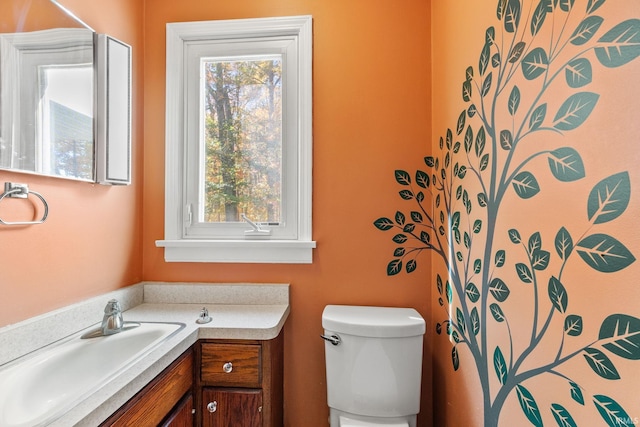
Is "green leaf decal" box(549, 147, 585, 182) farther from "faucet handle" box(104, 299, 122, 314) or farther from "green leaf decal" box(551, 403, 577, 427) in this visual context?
"faucet handle" box(104, 299, 122, 314)

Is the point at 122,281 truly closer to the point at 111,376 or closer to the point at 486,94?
the point at 111,376

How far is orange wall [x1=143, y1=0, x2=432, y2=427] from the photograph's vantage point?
57.6 inches

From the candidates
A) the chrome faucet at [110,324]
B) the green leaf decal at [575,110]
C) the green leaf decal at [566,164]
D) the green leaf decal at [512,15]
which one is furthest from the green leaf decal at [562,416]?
the chrome faucet at [110,324]

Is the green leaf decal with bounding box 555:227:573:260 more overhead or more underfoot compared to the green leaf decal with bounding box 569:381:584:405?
more overhead

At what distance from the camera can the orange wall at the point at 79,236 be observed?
94 cm

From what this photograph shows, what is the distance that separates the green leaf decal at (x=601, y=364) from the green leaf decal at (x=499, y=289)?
270mm

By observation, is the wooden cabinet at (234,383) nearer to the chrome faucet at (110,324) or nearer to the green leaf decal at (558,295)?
the chrome faucet at (110,324)

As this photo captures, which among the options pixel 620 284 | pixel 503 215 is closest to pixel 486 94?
pixel 503 215

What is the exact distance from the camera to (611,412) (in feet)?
1.69

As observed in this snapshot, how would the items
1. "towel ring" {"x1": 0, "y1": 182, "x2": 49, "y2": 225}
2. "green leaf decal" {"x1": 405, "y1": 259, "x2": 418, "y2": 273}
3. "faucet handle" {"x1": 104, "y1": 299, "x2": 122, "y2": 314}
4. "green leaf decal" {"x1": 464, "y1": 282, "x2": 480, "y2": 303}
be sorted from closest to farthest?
"towel ring" {"x1": 0, "y1": 182, "x2": 49, "y2": 225} < "green leaf decal" {"x1": 464, "y1": 282, "x2": 480, "y2": 303} < "faucet handle" {"x1": 104, "y1": 299, "x2": 122, "y2": 314} < "green leaf decal" {"x1": 405, "y1": 259, "x2": 418, "y2": 273}

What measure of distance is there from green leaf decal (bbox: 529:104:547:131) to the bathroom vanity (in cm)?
107

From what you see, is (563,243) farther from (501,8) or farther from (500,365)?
(501,8)

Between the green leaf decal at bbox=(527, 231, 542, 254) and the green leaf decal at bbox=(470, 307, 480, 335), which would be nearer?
the green leaf decal at bbox=(527, 231, 542, 254)

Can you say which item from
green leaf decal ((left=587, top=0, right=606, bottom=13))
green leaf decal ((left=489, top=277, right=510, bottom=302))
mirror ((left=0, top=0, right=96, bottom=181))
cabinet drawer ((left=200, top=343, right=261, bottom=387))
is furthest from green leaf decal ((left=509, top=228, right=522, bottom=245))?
mirror ((left=0, top=0, right=96, bottom=181))
